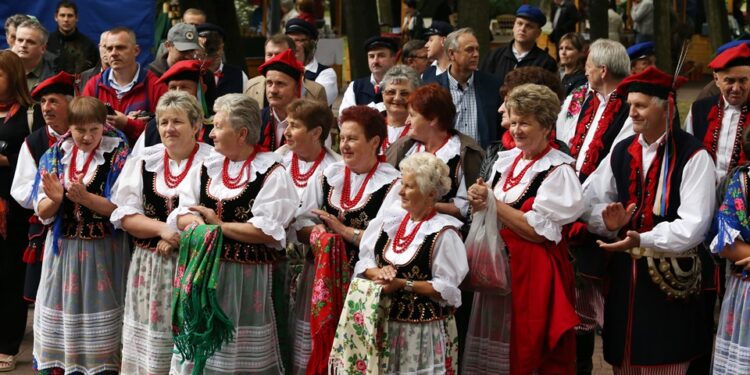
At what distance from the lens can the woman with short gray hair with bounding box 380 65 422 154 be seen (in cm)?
766

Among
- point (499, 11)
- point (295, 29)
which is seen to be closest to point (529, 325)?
point (295, 29)

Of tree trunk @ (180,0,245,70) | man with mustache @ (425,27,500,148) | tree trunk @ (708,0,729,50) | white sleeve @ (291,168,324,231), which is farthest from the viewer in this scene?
tree trunk @ (708,0,729,50)

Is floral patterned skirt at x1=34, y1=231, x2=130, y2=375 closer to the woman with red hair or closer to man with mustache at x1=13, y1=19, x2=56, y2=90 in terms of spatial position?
the woman with red hair

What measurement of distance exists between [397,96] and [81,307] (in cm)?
250

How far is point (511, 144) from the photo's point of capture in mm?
6766

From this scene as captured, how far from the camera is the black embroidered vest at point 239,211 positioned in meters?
6.48

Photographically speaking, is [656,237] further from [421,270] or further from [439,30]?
[439,30]

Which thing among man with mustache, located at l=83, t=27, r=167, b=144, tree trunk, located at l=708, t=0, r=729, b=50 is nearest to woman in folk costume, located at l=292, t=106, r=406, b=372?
man with mustache, located at l=83, t=27, r=167, b=144

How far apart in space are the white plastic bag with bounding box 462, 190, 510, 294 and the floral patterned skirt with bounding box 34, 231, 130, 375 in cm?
241

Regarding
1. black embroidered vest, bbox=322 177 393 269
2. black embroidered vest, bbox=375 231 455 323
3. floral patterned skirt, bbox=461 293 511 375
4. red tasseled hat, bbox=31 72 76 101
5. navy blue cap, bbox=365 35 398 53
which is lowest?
floral patterned skirt, bbox=461 293 511 375

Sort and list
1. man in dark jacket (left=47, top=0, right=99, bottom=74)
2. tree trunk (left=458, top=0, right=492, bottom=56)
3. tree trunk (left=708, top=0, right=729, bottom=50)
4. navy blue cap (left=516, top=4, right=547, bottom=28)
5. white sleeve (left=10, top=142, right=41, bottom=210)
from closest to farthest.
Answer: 1. white sleeve (left=10, top=142, right=41, bottom=210)
2. navy blue cap (left=516, top=4, right=547, bottom=28)
3. man in dark jacket (left=47, top=0, right=99, bottom=74)
4. tree trunk (left=458, top=0, right=492, bottom=56)
5. tree trunk (left=708, top=0, right=729, bottom=50)

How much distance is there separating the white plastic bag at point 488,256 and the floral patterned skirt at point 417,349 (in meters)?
0.36

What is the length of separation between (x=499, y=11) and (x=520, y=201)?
73.9 ft

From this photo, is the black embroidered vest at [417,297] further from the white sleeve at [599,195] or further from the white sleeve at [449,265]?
the white sleeve at [599,195]
